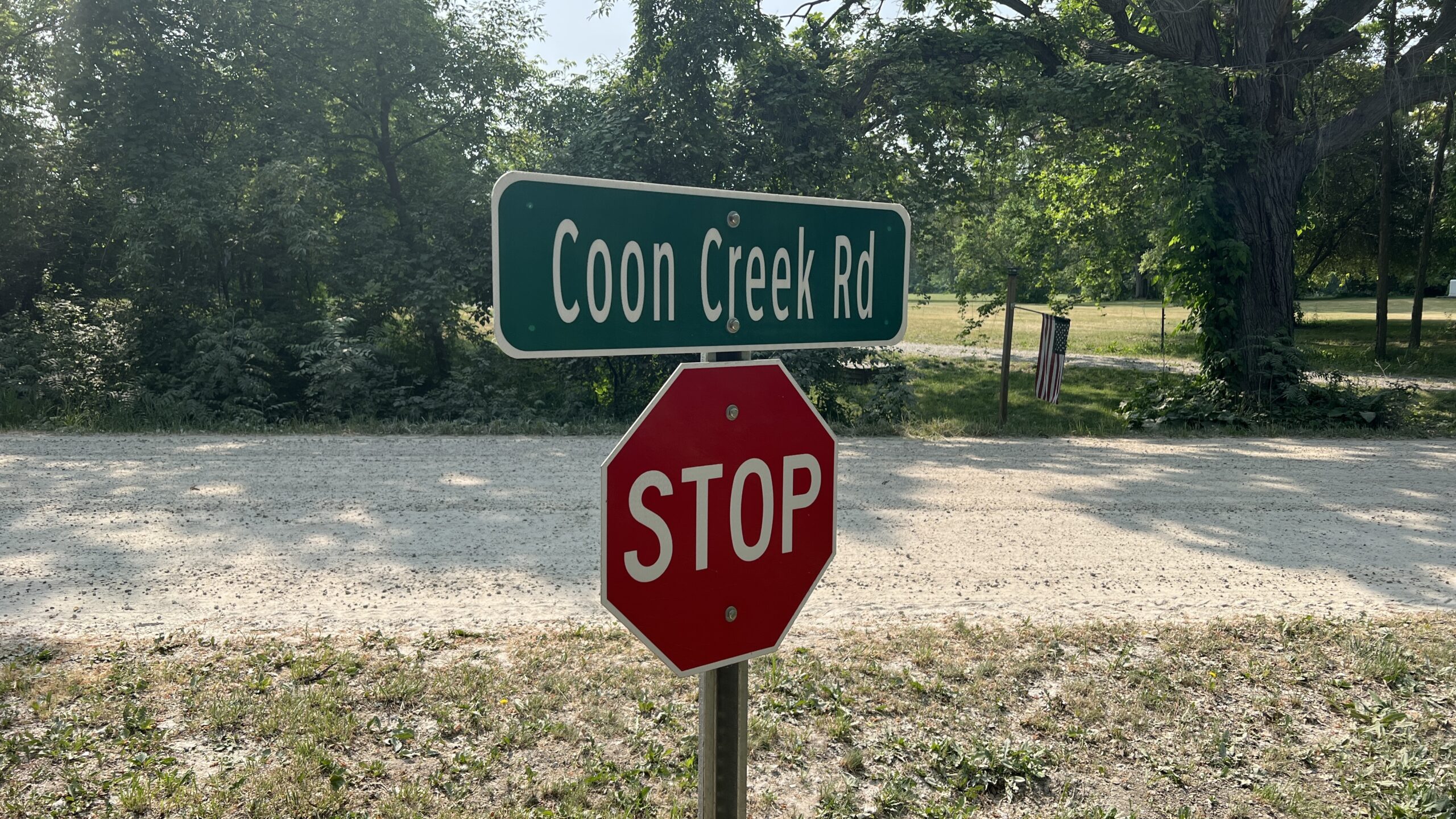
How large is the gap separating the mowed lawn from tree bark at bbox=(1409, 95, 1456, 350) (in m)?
0.64

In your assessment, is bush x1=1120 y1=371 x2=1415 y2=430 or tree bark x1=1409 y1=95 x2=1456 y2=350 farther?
tree bark x1=1409 y1=95 x2=1456 y2=350

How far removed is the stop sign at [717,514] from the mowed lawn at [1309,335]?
11.6 meters

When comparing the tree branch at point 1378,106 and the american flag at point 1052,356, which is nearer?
the american flag at point 1052,356

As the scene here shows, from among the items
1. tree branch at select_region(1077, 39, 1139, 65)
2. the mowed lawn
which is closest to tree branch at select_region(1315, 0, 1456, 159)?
tree branch at select_region(1077, 39, 1139, 65)

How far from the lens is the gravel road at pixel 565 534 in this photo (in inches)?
188

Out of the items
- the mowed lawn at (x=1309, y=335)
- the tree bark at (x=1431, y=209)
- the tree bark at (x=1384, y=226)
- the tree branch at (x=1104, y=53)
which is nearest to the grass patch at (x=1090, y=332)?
the mowed lawn at (x=1309, y=335)

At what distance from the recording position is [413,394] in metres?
12.6

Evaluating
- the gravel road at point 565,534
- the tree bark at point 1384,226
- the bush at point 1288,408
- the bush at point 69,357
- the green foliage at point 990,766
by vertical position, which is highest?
the tree bark at point 1384,226

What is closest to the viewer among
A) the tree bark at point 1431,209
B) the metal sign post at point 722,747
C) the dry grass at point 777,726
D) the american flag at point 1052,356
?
the metal sign post at point 722,747

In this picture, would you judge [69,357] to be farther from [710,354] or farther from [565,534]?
[710,354]

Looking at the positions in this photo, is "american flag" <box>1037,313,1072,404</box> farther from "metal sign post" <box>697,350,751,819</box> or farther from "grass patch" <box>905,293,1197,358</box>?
"metal sign post" <box>697,350,751,819</box>

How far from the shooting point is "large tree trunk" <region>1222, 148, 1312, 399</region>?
12.2 m

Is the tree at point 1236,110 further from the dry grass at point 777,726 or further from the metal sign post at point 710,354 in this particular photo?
the metal sign post at point 710,354

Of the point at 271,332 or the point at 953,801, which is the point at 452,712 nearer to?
the point at 953,801
